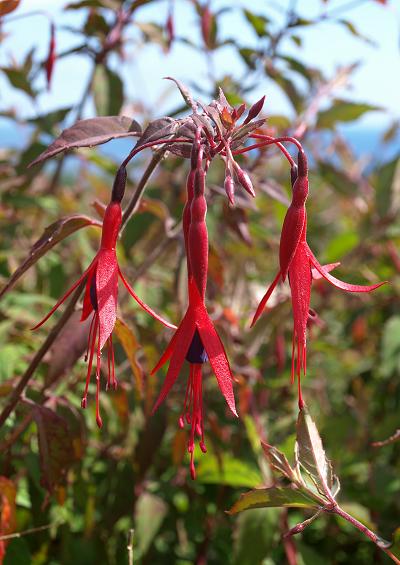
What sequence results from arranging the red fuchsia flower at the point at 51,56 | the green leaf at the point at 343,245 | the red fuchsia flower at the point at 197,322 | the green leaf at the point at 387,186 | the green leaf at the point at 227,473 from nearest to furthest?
the red fuchsia flower at the point at 197,322 → the red fuchsia flower at the point at 51,56 → the green leaf at the point at 227,473 → the green leaf at the point at 387,186 → the green leaf at the point at 343,245

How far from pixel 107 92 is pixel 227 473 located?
691 millimetres

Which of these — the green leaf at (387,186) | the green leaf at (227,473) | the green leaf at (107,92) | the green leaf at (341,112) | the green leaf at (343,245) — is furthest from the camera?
the green leaf at (343,245)

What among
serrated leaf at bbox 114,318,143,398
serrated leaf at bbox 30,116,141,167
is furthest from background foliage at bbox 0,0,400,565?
serrated leaf at bbox 30,116,141,167

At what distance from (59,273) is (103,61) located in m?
0.40

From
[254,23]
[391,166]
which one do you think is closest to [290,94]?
[254,23]

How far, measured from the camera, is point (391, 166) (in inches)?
60.1

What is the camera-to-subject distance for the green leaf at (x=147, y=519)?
110 cm

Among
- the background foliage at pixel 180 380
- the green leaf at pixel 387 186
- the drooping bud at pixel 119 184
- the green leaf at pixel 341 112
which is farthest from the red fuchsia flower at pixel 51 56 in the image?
the green leaf at pixel 387 186

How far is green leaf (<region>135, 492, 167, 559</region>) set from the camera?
3.61ft

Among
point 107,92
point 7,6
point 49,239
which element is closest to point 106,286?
point 49,239

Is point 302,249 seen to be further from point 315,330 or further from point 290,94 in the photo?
point 315,330

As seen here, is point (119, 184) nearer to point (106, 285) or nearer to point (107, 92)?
point (106, 285)

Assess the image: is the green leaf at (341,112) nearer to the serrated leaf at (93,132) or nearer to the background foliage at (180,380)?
the background foliage at (180,380)

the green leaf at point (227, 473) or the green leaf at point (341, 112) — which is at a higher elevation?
the green leaf at point (341, 112)
